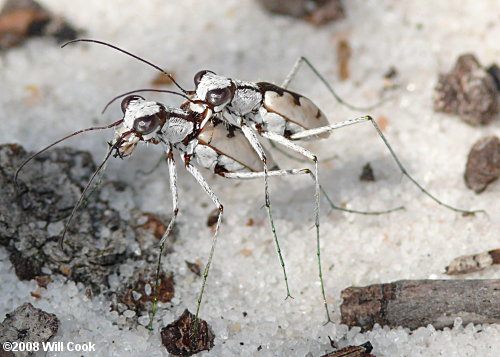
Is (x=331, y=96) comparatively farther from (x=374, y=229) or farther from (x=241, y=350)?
(x=241, y=350)

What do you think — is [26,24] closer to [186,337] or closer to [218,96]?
[218,96]

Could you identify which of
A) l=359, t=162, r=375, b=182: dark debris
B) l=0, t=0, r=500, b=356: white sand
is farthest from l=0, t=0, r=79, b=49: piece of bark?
l=359, t=162, r=375, b=182: dark debris

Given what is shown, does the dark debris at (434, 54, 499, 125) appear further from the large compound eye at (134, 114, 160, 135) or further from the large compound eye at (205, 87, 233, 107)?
the large compound eye at (134, 114, 160, 135)

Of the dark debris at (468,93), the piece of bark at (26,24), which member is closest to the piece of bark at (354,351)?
the dark debris at (468,93)

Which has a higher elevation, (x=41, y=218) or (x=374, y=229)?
(x=41, y=218)

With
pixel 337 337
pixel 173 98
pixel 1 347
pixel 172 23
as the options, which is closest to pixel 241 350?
pixel 337 337
